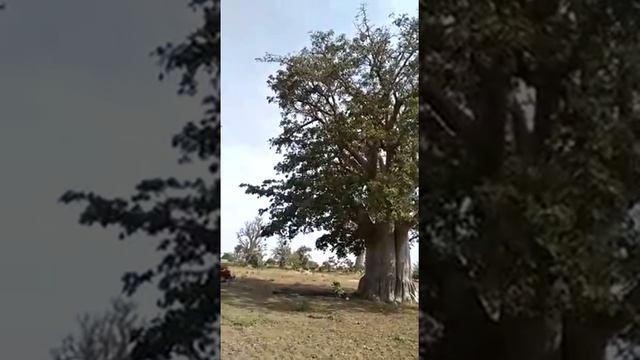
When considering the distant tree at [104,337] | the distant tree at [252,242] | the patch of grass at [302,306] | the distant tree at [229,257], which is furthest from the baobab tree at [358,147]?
the distant tree at [104,337]

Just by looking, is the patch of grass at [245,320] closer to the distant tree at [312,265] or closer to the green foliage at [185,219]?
the distant tree at [312,265]

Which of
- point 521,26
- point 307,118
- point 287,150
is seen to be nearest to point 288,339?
point 287,150

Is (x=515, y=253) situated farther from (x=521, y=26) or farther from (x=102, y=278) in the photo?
(x=102, y=278)

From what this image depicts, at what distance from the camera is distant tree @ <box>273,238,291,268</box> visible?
3.59 m

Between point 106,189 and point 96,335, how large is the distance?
18.3 inches

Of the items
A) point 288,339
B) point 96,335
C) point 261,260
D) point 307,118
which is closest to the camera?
point 96,335

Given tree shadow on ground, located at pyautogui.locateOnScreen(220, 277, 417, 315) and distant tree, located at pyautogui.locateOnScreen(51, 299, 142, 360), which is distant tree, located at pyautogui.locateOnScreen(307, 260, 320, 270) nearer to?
tree shadow on ground, located at pyautogui.locateOnScreen(220, 277, 417, 315)

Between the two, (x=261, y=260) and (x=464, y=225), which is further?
(x=261, y=260)

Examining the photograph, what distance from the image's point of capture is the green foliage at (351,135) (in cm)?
371

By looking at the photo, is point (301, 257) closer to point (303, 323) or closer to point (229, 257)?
point (303, 323)

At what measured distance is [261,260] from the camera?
11.5 ft

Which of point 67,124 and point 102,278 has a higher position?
point 67,124

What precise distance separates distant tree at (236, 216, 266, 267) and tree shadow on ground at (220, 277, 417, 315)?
0.12m

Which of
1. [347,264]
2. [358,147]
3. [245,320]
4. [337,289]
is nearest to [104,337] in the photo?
[245,320]
